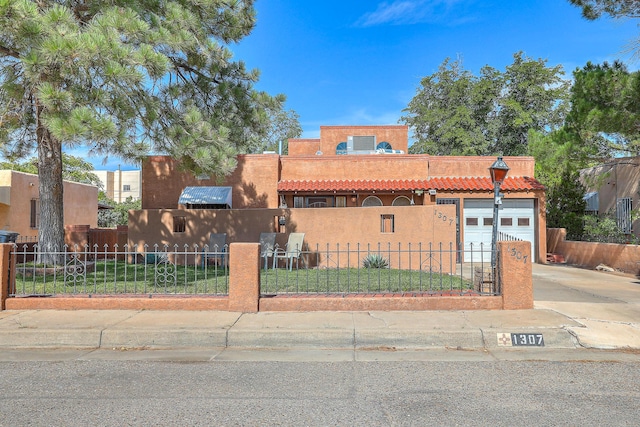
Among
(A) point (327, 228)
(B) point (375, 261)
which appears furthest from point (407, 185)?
(B) point (375, 261)

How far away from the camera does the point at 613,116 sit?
1291cm

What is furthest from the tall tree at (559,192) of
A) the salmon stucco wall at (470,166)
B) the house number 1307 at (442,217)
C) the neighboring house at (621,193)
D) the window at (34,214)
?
the window at (34,214)

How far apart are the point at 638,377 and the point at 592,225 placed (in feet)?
49.4

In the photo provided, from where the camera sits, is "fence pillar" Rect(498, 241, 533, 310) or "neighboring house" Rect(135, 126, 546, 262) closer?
"fence pillar" Rect(498, 241, 533, 310)

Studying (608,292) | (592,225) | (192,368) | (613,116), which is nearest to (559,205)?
(592,225)

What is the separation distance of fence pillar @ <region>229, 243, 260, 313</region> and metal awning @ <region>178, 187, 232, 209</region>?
9996 mm

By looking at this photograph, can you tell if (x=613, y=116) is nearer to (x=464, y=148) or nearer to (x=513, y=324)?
(x=513, y=324)

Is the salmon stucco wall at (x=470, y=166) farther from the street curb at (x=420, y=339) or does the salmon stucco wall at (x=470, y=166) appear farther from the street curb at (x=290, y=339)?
the street curb at (x=290, y=339)

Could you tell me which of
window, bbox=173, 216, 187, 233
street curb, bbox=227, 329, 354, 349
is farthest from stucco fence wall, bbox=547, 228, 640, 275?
window, bbox=173, 216, 187, 233

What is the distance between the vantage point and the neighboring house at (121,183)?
2758 inches

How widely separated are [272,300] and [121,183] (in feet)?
225

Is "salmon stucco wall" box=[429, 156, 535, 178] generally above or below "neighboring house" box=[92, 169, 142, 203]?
below

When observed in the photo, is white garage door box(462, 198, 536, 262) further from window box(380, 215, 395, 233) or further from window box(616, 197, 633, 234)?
window box(380, 215, 395, 233)

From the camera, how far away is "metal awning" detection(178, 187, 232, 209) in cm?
1797
